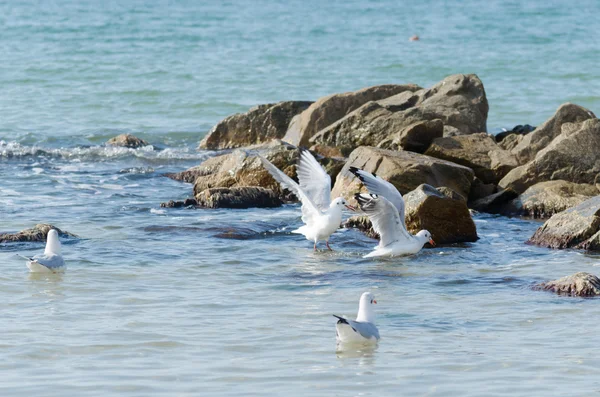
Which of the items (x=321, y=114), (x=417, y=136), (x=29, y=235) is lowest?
(x=29, y=235)

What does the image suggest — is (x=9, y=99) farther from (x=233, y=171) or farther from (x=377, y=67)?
(x=233, y=171)

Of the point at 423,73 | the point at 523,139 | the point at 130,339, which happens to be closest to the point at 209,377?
the point at 130,339

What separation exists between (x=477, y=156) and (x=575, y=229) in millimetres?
3981

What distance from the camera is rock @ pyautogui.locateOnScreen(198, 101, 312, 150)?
2066 cm

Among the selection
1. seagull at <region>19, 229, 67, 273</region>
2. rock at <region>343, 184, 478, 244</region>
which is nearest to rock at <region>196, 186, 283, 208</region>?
rock at <region>343, 184, 478, 244</region>

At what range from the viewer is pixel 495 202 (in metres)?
15.3

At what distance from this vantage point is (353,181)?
584 inches

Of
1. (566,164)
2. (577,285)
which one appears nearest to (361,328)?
(577,285)

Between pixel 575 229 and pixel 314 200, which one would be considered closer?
pixel 575 229

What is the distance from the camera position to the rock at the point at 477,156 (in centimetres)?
1611

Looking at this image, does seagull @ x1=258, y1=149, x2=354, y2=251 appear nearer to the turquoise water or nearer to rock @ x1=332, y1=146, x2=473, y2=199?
the turquoise water

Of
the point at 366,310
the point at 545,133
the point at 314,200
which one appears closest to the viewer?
the point at 366,310

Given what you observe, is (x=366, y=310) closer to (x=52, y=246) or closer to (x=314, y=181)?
(x=52, y=246)

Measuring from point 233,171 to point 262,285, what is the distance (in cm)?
552
